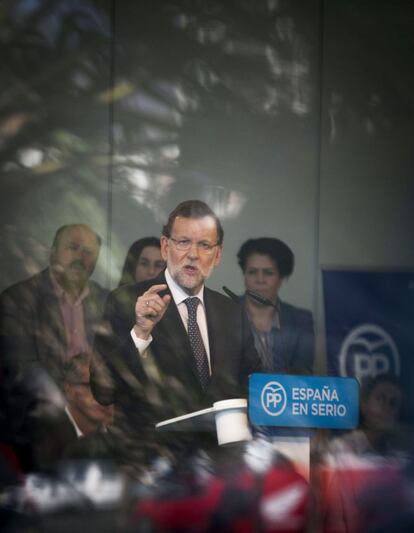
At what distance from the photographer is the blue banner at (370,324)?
250 inches

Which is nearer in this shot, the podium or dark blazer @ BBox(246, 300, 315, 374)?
the podium

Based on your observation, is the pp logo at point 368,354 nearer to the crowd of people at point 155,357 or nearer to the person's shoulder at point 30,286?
the crowd of people at point 155,357

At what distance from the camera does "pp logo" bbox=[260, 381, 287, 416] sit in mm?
6238

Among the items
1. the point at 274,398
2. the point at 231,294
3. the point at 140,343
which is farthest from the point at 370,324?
the point at 140,343

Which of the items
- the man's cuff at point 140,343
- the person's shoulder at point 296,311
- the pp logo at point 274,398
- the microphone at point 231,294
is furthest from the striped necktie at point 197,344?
the person's shoulder at point 296,311

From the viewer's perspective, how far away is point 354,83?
21.1ft

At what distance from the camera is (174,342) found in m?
6.30

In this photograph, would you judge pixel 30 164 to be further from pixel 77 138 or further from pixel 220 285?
pixel 220 285

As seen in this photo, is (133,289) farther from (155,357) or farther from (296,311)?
(296,311)

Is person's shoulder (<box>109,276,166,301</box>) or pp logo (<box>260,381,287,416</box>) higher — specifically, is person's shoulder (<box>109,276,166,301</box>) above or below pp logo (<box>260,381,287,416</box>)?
above

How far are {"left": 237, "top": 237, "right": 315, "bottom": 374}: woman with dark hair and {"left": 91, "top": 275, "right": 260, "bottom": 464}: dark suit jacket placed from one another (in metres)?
0.12

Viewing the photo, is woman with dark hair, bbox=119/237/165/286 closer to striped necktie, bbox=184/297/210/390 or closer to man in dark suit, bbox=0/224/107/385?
man in dark suit, bbox=0/224/107/385

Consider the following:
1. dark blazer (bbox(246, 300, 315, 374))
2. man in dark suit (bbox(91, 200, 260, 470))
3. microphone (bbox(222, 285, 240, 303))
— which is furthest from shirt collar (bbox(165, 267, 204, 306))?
dark blazer (bbox(246, 300, 315, 374))

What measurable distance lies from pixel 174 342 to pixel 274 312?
73cm
